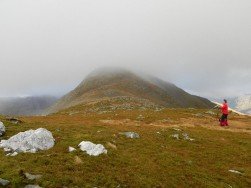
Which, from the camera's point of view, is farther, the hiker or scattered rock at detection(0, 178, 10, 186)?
the hiker

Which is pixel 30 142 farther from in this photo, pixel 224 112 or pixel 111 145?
pixel 224 112

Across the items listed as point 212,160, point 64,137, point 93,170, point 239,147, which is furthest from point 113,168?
point 239,147

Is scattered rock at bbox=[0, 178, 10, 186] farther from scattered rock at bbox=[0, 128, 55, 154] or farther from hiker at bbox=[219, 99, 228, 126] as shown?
hiker at bbox=[219, 99, 228, 126]

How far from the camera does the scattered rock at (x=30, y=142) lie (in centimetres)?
3213

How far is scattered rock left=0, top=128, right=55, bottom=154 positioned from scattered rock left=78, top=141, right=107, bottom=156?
2822 mm

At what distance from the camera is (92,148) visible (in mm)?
33062

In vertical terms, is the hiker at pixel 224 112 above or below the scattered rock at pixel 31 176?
above

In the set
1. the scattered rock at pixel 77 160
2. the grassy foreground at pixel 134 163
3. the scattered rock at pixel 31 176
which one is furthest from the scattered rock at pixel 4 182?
the scattered rock at pixel 77 160

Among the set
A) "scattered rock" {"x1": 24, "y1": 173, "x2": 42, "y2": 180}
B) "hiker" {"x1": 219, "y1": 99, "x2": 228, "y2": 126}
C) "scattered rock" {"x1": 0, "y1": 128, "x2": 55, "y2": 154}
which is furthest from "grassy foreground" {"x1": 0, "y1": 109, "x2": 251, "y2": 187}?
"hiker" {"x1": 219, "y1": 99, "x2": 228, "y2": 126}

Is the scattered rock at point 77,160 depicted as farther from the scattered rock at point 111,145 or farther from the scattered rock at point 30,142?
the scattered rock at point 111,145

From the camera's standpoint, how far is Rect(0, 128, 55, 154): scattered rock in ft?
105

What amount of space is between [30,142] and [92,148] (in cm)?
533

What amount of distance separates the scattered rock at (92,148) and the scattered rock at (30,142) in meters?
2.82

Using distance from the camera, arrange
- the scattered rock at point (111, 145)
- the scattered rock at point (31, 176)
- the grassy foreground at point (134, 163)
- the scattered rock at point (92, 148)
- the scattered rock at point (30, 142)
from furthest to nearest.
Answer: the scattered rock at point (111, 145) → the scattered rock at point (92, 148) → the scattered rock at point (30, 142) → the grassy foreground at point (134, 163) → the scattered rock at point (31, 176)
